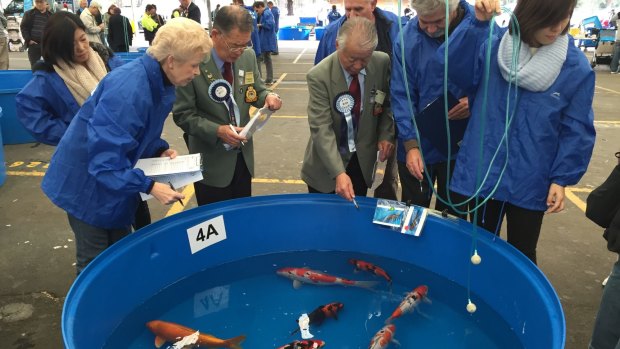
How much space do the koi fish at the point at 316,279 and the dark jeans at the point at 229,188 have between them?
0.58m

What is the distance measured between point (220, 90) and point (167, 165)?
0.59 metres

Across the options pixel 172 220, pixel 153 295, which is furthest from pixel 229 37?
pixel 153 295

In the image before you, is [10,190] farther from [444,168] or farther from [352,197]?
[444,168]

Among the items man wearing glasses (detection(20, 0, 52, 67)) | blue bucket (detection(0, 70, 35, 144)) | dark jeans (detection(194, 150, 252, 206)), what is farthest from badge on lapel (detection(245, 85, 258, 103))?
man wearing glasses (detection(20, 0, 52, 67))

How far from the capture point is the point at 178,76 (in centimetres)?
172

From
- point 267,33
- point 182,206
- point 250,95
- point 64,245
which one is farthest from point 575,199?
point 267,33

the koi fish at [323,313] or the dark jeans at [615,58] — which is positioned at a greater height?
the dark jeans at [615,58]

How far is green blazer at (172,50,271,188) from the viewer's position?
229 cm

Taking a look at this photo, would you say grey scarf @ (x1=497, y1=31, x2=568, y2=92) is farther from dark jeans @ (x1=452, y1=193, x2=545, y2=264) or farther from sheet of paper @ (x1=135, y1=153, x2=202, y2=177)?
sheet of paper @ (x1=135, y1=153, x2=202, y2=177)

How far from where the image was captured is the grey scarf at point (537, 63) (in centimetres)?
166

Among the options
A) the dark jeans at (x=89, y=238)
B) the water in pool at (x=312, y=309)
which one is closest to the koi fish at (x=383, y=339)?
the water in pool at (x=312, y=309)

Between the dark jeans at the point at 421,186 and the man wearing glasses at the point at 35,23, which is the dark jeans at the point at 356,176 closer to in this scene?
the dark jeans at the point at 421,186

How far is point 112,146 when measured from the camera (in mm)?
1576

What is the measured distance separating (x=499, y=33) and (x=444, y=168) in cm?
80
